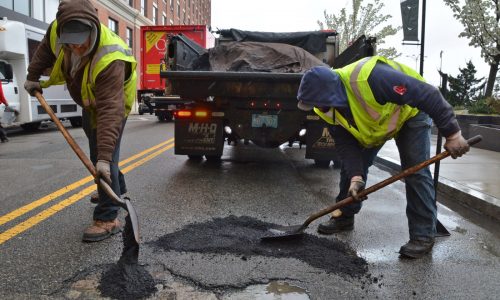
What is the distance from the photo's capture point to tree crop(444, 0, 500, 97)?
18.0 metres

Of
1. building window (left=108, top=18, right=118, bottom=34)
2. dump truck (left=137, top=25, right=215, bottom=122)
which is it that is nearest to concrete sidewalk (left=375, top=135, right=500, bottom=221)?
dump truck (left=137, top=25, right=215, bottom=122)

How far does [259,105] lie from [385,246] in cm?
330

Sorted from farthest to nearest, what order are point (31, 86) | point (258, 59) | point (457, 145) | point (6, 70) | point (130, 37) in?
point (130, 37) < point (6, 70) < point (258, 59) < point (31, 86) < point (457, 145)

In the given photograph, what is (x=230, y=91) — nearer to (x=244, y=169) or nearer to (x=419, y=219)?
(x=244, y=169)

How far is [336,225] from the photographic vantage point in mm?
4027

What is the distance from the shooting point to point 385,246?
3668mm

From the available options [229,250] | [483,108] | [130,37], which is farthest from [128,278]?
[130,37]

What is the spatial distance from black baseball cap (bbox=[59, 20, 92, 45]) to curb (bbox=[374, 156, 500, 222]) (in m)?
4.12

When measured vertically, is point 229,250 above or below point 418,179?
below

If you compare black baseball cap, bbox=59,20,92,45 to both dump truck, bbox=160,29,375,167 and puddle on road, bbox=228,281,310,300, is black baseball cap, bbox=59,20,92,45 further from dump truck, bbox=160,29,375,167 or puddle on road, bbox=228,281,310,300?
dump truck, bbox=160,29,375,167

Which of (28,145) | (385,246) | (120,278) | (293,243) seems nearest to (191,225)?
(293,243)

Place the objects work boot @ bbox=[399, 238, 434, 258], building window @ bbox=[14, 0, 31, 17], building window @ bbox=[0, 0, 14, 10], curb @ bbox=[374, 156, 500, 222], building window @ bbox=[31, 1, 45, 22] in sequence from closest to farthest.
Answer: work boot @ bbox=[399, 238, 434, 258]
curb @ bbox=[374, 156, 500, 222]
building window @ bbox=[0, 0, 14, 10]
building window @ bbox=[14, 0, 31, 17]
building window @ bbox=[31, 1, 45, 22]

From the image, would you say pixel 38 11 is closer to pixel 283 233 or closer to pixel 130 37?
pixel 130 37

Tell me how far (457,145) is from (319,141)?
11.8ft
